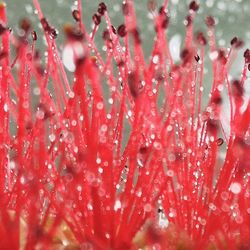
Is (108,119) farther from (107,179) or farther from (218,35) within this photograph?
(218,35)

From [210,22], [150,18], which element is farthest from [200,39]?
[150,18]

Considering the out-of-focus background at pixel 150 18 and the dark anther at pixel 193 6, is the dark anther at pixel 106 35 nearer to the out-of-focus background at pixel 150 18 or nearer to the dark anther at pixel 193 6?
the dark anther at pixel 193 6

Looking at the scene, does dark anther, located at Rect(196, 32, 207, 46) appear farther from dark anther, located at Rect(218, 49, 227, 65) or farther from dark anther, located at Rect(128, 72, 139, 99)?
dark anther, located at Rect(128, 72, 139, 99)

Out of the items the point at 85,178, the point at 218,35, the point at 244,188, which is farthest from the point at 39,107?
the point at 218,35

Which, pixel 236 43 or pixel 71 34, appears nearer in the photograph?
pixel 71 34

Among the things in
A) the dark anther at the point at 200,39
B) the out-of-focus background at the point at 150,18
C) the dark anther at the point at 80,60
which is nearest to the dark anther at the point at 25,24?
the dark anther at the point at 80,60

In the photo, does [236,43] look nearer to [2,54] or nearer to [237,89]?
[237,89]

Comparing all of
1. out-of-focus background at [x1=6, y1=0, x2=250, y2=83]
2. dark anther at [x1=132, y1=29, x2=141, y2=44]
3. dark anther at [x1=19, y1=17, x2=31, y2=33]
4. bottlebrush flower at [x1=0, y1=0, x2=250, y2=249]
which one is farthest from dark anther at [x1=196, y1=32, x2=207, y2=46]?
out-of-focus background at [x1=6, y1=0, x2=250, y2=83]

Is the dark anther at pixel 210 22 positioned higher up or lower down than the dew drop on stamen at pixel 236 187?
higher up
